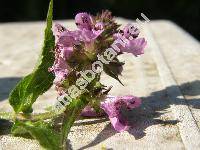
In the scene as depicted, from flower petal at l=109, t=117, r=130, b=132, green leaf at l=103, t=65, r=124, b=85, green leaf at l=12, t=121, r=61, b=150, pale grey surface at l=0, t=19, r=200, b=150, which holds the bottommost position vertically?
pale grey surface at l=0, t=19, r=200, b=150

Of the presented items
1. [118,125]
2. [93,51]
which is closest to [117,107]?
[118,125]

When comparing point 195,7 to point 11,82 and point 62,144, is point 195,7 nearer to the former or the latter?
point 11,82

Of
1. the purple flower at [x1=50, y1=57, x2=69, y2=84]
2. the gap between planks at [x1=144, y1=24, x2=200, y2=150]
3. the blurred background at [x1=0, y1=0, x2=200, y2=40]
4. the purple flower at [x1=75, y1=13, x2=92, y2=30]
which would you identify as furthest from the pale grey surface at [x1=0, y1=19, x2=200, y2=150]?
the blurred background at [x1=0, y1=0, x2=200, y2=40]

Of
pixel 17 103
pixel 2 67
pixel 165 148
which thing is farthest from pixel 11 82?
pixel 165 148

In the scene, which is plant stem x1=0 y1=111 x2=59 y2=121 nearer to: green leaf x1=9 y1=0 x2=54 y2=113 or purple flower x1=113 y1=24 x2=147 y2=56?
green leaf x1=9 y1=0 x2=54 y2=113

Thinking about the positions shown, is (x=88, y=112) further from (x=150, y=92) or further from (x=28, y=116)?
(x=150, y=92)

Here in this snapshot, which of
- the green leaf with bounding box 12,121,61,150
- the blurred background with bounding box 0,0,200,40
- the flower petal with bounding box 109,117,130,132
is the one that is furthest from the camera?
the blurred background with bounding box 0,0,200,40
